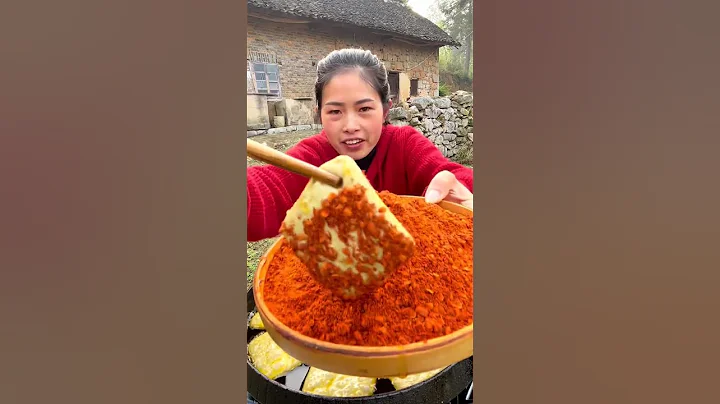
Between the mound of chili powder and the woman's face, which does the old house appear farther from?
the mound of chili powder

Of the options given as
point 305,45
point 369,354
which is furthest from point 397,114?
point 369,354

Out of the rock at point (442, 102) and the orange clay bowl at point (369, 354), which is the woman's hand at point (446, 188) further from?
the orange clay bowl at point (369, 354)

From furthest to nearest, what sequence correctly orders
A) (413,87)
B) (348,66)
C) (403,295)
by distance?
1. (413,87)
2. (348,66)
3. (403,295)

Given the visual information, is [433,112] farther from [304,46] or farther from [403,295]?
[403,295]

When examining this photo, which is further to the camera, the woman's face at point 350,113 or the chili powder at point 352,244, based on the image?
the woman's face at point 350,113

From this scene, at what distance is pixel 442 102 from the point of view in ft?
4.48

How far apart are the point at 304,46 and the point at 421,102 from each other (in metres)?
0.36

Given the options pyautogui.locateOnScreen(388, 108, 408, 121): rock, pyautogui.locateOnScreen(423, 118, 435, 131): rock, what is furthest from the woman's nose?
pyautogui.locateOnScreen(423, 118, 435, 131): rock

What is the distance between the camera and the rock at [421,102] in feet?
4.49

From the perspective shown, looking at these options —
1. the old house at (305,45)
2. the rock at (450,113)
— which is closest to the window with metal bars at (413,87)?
the old house at (305,45)

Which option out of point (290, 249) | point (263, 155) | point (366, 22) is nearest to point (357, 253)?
point (290, 249)

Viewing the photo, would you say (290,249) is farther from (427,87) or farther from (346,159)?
(427,87)

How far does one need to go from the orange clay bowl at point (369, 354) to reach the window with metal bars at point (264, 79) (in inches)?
21.7

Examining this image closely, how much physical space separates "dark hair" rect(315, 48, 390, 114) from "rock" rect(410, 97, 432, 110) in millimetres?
126
